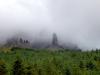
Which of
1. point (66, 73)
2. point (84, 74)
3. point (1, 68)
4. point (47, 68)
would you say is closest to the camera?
point (1, 68)

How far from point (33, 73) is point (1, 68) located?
11.7 meters

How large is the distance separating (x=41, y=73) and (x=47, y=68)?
9.32 meters

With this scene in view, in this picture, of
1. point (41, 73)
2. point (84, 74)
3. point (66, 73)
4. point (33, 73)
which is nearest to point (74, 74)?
point (66, 73)

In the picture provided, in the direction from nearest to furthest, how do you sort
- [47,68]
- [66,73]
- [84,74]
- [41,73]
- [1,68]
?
[1,68], [41,73], [47,68], [66,73], [84,74]

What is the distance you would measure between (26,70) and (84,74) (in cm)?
7035

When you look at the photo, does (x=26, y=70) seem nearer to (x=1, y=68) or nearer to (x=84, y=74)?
(x=1, y=68)

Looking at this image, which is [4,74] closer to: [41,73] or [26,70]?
[26,70]

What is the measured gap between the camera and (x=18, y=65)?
12381 centimetres

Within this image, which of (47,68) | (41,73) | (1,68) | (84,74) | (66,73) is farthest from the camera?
(84,74)

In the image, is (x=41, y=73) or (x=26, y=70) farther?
(x=41, y=73)

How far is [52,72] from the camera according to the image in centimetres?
14800

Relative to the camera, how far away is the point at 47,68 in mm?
149750

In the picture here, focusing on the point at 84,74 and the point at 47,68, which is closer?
the point at 47,68

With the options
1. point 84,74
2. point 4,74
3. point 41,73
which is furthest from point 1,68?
point 84,74
